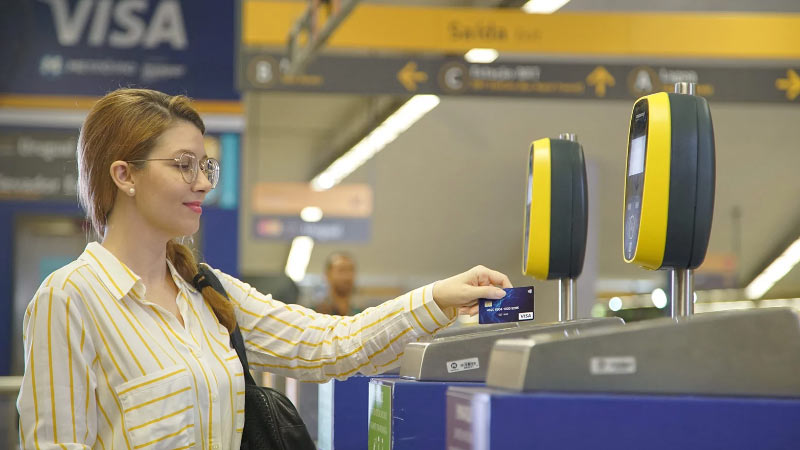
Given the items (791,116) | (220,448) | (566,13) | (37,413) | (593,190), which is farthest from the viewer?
(791,116)

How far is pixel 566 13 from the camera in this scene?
6902 millimetres

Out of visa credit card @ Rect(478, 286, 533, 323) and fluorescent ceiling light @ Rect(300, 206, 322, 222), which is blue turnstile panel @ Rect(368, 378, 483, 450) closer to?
visa credit card @ Rect(478, 286, 533, 323)

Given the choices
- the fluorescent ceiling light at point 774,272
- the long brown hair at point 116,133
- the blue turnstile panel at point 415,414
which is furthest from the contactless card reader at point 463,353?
the fluorescent ceiling light at point 774,272

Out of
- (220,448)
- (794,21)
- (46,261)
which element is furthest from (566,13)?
(220,448)

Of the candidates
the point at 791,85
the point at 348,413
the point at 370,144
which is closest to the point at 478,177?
the point at 370,144

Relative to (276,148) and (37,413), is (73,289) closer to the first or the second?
(37,413)

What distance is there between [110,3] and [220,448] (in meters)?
5.38

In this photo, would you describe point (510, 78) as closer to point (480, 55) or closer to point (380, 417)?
point (480, 55)

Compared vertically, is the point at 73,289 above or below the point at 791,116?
below

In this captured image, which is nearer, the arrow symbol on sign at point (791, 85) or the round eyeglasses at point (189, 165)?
the round eyeglasses at point (189, 165)

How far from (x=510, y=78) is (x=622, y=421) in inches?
222

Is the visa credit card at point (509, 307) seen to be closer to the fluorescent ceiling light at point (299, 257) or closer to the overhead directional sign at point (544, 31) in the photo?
the overhead directional sign at point (544, 31)

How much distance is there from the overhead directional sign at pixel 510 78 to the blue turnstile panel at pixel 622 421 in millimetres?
5359

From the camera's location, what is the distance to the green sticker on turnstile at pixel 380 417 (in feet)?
5.98
